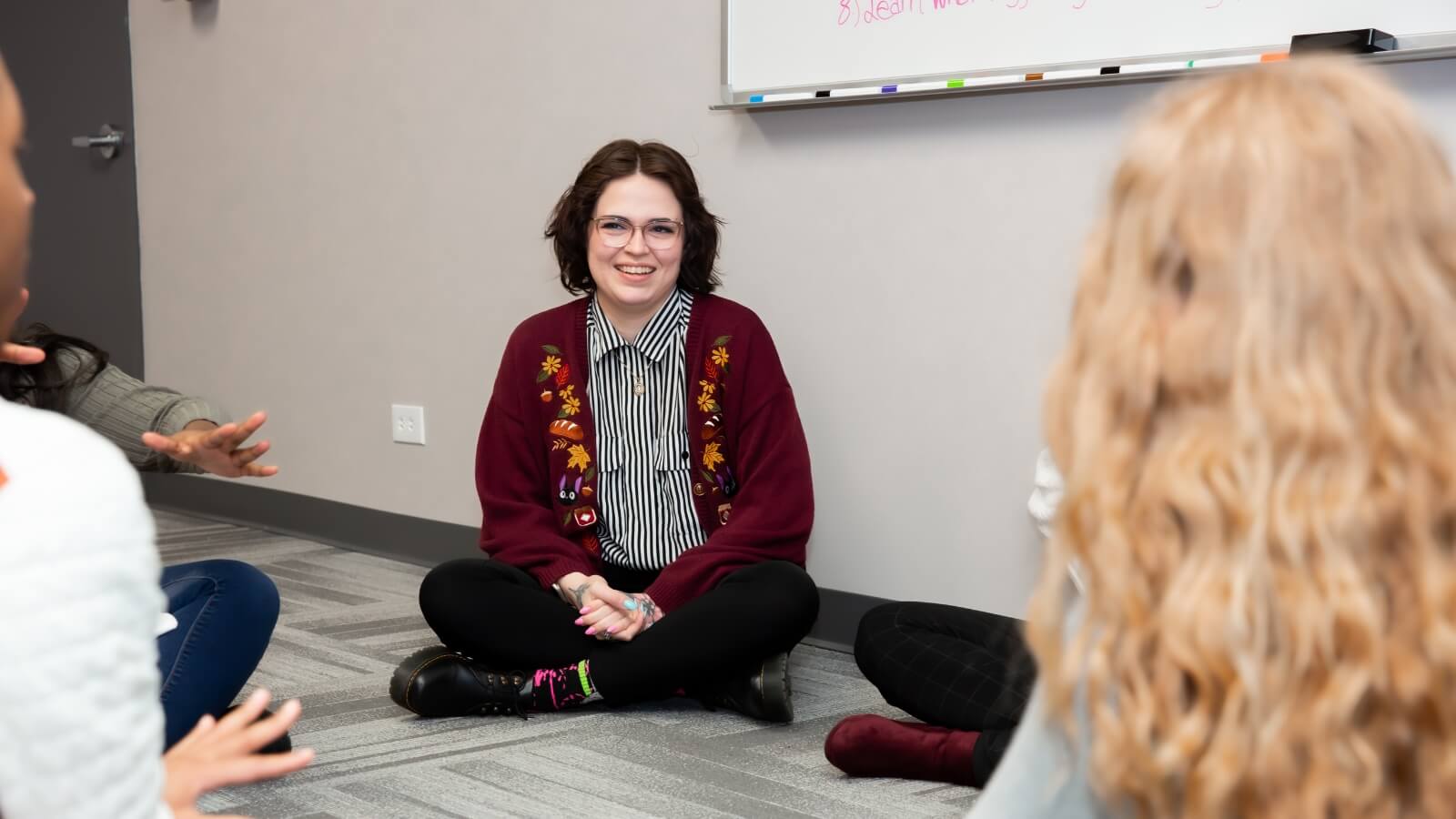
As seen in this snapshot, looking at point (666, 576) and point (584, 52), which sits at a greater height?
point (584, 52)

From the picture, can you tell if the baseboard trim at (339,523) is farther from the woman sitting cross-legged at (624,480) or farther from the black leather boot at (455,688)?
the black leather boot at (455,688)

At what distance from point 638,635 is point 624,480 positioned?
310 mm

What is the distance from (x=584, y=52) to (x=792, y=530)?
1.23 m

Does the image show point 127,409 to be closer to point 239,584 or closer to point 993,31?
point 239,584

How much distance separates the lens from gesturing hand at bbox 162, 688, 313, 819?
0.76 meters

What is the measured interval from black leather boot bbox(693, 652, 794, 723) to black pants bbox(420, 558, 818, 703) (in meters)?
0.02

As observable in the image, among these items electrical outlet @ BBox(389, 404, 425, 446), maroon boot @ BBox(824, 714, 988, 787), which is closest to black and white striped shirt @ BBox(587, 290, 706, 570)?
maroon boot @ BBox(824, 714, 988, 787)

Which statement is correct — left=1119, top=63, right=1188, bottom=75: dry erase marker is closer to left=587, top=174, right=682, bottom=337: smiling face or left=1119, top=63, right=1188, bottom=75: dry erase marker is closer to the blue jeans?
left=587, top=174, right=682, bottom=337: smiling face

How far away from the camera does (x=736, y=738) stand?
212 cm

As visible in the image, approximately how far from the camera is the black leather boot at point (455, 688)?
2.20m

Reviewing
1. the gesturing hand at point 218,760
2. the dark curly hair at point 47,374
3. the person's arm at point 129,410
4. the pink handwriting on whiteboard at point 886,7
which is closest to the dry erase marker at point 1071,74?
the pink handwriting on whiteboard at point 886,7

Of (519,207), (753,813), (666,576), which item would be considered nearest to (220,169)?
(519,207)

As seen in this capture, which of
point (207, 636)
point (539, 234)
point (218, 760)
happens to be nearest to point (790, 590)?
point (207, 636)

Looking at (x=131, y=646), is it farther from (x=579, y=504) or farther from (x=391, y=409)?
(x=391, y=409)
